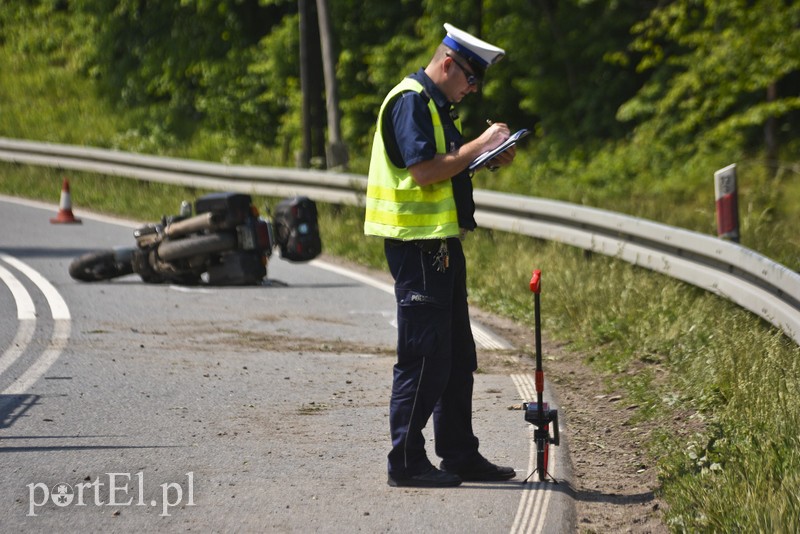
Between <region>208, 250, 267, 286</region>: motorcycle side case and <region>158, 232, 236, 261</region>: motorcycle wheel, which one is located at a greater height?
<region>158, 232, 236, 261</region>: motorcycle wheel

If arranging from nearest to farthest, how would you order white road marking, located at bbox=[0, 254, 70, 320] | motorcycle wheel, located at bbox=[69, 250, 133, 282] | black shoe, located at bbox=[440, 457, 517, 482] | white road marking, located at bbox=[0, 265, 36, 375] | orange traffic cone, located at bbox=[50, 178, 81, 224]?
black shoe, located at bbox=[440, 457, 517, 482], white road marking, located at bbox=[0, 265, 36, 375], white road marking, located at bbox=[0, 254, 70, 320], motorcycle wheel, located at bbox=[69, 250, 133, 282], orange traffic cone, located at bbox=[50, 178, 81, 224]

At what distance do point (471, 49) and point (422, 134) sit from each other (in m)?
0.41

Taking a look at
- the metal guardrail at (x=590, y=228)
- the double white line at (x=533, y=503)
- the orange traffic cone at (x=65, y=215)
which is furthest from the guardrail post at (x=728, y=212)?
the orange traffic cone at (x=65, y=215)

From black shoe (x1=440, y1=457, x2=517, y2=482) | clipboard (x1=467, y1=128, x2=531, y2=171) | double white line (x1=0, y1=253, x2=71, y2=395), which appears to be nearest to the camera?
clipboard (x1=467, y1=128, x2=531, y2=171)

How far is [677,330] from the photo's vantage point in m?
8.54

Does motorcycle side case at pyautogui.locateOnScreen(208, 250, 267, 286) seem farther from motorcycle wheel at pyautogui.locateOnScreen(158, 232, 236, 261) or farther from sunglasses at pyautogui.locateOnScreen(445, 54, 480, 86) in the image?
sunglasses at pyautogui.locateOnScreen(445, 54, 480, 86)

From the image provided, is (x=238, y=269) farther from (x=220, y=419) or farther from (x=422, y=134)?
(x=422, y=134)

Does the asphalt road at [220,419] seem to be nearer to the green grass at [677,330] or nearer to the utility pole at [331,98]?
the green grass at [677,330]

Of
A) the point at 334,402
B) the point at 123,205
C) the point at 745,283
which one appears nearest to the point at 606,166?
the point at 123,205

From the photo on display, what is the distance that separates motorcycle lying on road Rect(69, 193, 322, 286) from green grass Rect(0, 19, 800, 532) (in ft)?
5.57

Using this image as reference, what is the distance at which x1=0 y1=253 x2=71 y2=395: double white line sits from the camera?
25.5 ft

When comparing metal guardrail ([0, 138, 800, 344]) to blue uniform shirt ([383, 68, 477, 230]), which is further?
metal guardrail ([0, 138, 800, 344])

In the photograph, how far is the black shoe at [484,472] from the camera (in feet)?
19.1

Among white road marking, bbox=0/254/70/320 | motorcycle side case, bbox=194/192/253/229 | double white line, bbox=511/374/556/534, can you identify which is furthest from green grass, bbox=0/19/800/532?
white road marking, bbox=0/254/70/320
